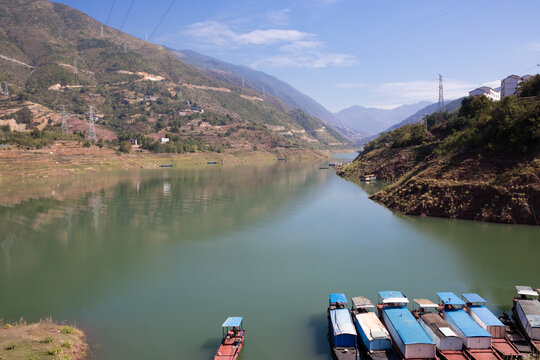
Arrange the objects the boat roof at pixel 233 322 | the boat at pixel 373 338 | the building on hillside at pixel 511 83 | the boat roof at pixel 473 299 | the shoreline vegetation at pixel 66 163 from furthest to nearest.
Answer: the building on hillside at pixel 511 83 < the shoreline vegetation at pixel 66 163 < the boat roof at pixel 473 299 < the boat roof at pixel 233 322 < the boat at pixel 373 338

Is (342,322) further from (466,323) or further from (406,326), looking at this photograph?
(466,323)

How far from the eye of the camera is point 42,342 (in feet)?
49.1

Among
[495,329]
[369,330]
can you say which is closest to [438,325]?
[495,329]

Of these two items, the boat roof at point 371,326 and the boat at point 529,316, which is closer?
the boat roof at point 371,326

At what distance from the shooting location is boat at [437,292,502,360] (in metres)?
13.4

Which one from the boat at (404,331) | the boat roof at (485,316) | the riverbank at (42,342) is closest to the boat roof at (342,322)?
the boat at (404,331)

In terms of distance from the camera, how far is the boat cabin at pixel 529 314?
14.6 m

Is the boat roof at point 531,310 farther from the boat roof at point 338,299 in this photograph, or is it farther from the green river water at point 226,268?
the boat roof at point 338,299

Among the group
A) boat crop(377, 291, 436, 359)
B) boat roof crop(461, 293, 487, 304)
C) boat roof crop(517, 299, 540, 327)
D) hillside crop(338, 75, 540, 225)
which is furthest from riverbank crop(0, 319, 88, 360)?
hillside crop(338, 75, 540, 225)

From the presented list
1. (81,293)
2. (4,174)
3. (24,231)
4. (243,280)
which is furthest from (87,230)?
(4,174)

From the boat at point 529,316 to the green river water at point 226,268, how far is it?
1.84m

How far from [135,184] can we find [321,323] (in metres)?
69.3

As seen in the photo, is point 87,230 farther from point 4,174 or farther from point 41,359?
point 4,174

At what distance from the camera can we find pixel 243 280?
23.8 meters
